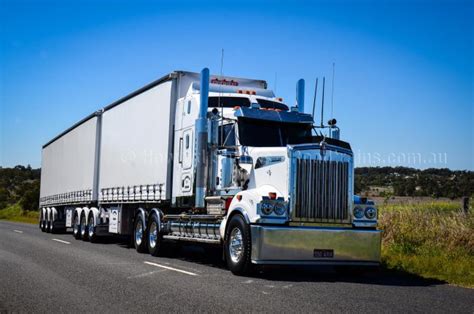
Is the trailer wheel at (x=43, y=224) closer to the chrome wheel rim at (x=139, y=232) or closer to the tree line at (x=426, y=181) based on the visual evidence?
the chrome wheel rim at (x=139, y=232)

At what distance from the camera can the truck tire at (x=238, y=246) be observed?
10227mm

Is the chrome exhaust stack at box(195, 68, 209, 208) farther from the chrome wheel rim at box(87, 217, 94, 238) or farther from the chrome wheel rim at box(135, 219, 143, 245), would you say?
the chrome wheel rim at box(87, 217, 94, 238)

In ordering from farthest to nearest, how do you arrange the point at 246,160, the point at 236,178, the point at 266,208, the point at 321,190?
the point at 236,178, the point at 246,160, the point at 321,190, the point at 266,208

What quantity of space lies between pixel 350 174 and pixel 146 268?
4.37 metres

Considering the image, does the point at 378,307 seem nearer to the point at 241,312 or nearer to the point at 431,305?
the point at 431,305

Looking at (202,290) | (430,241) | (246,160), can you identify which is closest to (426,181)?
(430,241)

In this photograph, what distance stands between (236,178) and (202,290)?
368 cm

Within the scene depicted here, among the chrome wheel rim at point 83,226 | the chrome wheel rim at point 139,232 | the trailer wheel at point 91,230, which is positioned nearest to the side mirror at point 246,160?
the chrome wheel rim at point 139,232

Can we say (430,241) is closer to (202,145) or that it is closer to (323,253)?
(323,253)

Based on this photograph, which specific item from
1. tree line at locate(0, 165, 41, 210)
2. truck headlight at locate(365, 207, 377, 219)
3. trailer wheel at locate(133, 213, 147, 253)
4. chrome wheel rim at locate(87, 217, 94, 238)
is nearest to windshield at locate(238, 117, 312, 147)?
truck headlight at locate(365, 207, 377, 219)

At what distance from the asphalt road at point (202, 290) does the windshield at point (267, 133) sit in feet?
8.50

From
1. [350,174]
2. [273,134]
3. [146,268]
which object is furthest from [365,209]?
[146,268]

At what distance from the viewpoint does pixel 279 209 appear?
10.3m

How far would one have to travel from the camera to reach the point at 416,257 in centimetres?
1319
